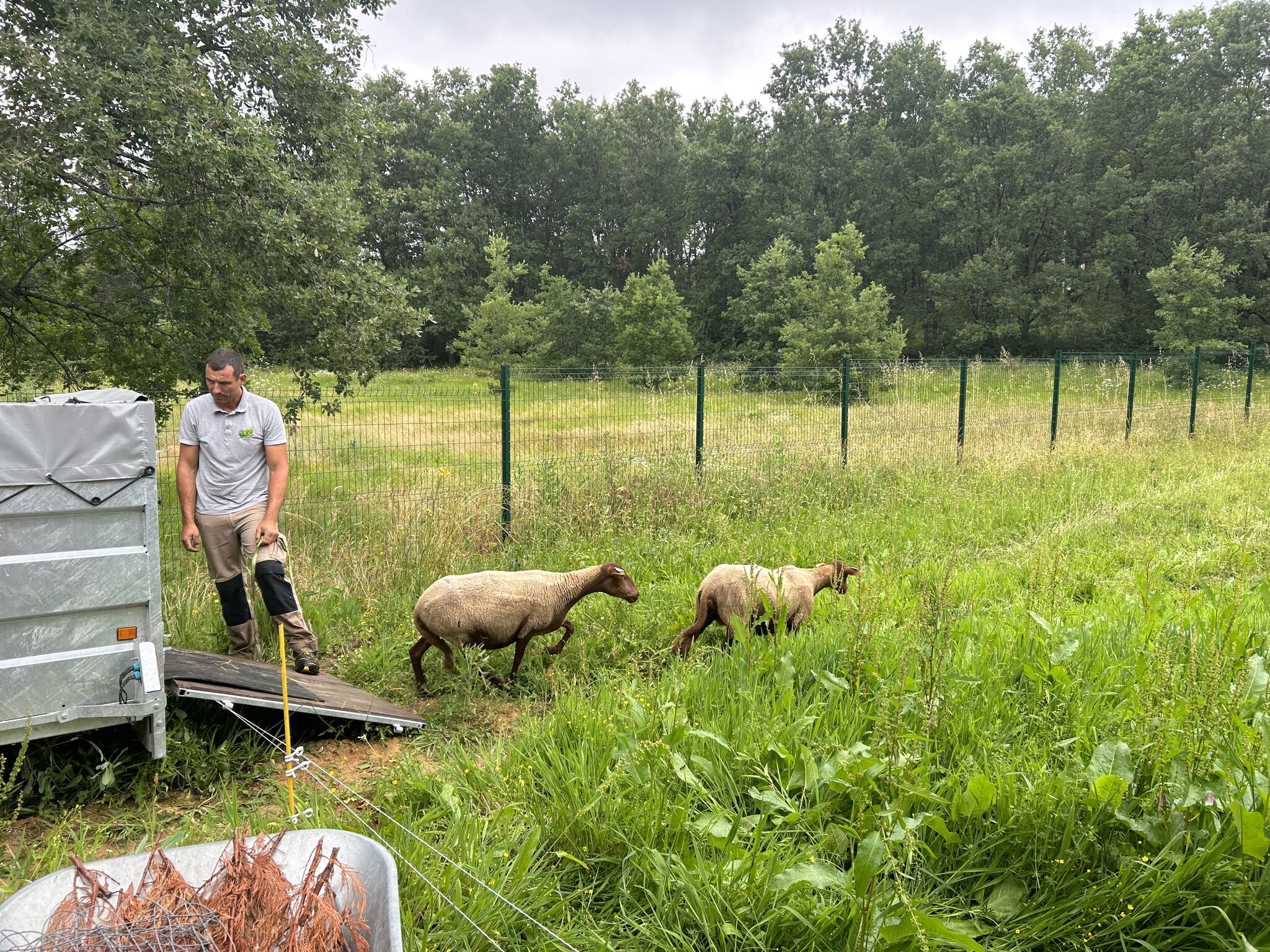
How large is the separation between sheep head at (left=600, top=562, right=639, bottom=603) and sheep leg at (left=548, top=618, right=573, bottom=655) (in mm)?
412

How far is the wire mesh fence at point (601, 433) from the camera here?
8.32 meters

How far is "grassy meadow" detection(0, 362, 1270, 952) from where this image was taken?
2627 millimetres

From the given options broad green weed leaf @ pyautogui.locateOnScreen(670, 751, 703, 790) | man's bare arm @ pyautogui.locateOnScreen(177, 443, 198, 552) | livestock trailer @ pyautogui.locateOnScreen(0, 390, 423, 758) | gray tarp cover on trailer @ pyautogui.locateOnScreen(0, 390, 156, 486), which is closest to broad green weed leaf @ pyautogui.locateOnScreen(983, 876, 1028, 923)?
broad green weed leaf @ pyautogui.locateOnScreen(670, 751, 703, 790)

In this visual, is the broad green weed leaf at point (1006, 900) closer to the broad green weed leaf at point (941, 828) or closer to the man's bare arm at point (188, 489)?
the broad green weed leaf at point (941, 828)

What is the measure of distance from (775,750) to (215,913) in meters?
2.27

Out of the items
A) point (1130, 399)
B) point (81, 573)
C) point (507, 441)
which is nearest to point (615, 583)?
point (81, 573)

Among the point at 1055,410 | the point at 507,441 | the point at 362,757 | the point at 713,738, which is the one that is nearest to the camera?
the point at 713,738

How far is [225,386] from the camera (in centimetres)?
488

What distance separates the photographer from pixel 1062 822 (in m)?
2.90

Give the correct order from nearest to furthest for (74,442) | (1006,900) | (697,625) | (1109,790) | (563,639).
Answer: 1. (1006,900)
2. (1109,790)
3. (74,442)
4. (697,625)
5. (563,639)

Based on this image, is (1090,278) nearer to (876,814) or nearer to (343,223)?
(343,223)

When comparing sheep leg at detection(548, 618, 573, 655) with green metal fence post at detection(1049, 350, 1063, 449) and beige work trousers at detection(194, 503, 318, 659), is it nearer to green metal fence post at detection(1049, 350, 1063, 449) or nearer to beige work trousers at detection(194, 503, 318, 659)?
beige work trousers at detection(194, 503, 318, 659)

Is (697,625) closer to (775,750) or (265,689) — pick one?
(775,750)

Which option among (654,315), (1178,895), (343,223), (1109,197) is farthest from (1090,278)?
(1178,895)
